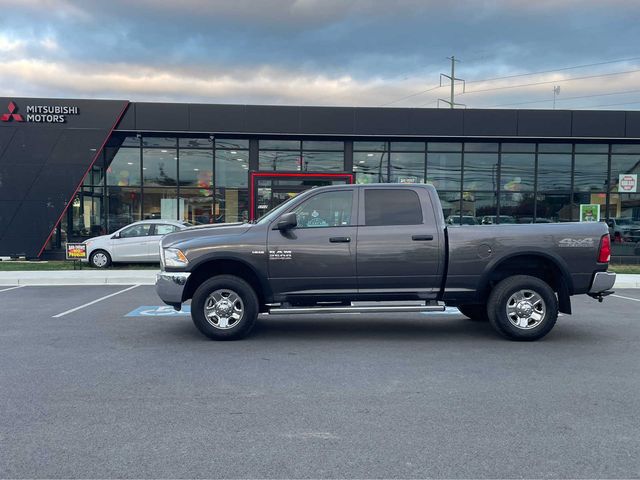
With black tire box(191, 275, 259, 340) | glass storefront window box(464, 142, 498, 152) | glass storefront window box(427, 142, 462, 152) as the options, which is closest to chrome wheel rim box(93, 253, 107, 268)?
black tire box(191, 275, 259, 340)

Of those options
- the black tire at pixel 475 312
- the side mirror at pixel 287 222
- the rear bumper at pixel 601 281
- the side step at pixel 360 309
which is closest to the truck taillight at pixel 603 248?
the rear bumper at pixel 601 281

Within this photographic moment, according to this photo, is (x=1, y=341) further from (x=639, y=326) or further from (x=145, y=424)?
(x=639, y=326)

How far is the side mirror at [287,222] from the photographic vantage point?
7.03 meters

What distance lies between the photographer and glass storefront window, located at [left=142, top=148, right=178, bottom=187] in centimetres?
2022

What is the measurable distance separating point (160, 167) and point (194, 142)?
161 cm

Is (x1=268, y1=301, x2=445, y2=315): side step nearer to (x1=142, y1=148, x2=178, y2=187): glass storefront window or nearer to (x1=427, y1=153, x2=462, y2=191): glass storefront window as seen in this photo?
(x1=427, y1=153, x2=462, y2=191): glass storefront window

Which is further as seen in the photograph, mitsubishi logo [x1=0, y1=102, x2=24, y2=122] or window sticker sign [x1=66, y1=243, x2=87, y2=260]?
mitsubishi logo [x1=0, y1=102, x2=24, y2=122]

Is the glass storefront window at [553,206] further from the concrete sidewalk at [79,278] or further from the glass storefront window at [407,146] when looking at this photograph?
the concrete sidewalk at [79,278]

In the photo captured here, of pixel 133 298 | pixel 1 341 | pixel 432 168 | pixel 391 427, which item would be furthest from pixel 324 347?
pixel 432 168

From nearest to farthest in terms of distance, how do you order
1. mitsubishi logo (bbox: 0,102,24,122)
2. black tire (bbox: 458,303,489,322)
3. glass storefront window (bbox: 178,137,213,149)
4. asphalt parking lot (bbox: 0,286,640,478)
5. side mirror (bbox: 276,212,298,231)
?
1. asphalt parking lot (bbox: 0,286,640,478)
2. side mirror (bbox: 276,212,298,231)
3. black tire (bbox: 458,303,489,322)
4. mitsubishi logo (bbox: 0,102,24,122)
5. glass storefront window (bbox: 178,137,213,149)

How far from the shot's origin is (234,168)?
67.1 ft

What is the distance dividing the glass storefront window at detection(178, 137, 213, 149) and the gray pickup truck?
13.7 m

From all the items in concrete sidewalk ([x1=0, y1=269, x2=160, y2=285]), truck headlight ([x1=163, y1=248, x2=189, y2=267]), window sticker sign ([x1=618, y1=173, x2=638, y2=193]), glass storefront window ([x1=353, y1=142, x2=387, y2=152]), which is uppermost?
glass storefront window ([x1=353, y1=142, x2=387, y2=152])

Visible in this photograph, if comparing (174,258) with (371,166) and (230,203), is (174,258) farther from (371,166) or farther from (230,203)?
(371,166)
